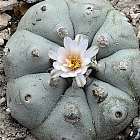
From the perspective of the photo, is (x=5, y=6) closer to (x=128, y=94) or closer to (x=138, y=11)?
(x=138, y=11)

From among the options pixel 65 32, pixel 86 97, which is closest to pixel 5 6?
pixel 65 32

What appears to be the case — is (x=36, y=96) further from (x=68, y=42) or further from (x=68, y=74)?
(x=68, y=42)

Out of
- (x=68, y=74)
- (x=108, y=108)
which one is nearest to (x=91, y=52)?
(x=68, y=74)

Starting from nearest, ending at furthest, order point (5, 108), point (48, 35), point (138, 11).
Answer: point (48, 35)
point (5, 108)
point (138, 11)

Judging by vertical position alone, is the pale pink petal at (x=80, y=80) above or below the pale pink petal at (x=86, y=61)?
below

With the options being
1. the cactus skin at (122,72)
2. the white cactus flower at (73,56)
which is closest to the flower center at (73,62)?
the white cactus flower at (73,56)

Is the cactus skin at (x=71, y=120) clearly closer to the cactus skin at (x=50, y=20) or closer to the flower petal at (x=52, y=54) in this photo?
the flower petal at (x=52, y=54)

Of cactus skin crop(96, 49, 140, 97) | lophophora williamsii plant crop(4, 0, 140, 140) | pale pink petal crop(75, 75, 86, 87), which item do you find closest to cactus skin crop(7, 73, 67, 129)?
lophophora williamsii plant crop(4, 0, 140, 140)

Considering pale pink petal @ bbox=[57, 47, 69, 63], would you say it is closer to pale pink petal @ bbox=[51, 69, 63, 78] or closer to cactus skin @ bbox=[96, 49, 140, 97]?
pale pink petal @ bbox=[51, 69, 63, 78]
